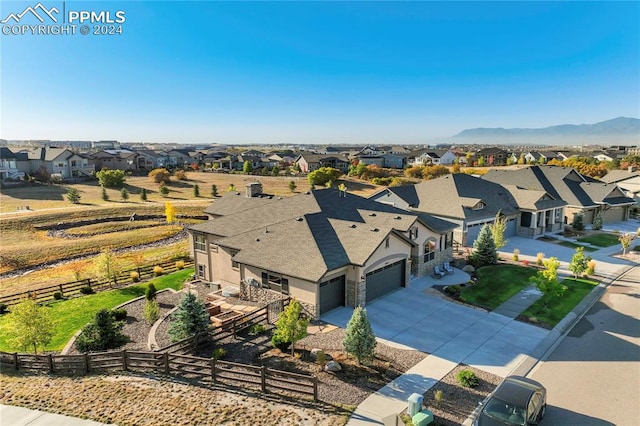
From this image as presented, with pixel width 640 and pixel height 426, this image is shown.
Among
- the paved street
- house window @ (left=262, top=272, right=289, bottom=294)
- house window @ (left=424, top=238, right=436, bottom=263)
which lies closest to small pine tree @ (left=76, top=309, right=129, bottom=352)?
house window @ (left=262, top=272, right=289, bottom=294)

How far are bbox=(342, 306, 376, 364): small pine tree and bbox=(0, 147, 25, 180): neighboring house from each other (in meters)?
97.4

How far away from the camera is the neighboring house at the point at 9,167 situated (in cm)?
8400

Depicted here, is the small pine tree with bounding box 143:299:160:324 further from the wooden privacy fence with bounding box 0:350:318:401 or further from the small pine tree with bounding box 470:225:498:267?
the small pine tree with bounding box 470:225:498:267

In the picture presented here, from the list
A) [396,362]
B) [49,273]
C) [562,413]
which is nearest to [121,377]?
[396,362]

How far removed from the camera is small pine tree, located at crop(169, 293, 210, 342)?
1830cm

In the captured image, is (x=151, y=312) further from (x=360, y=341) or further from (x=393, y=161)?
(x=393, y=161)

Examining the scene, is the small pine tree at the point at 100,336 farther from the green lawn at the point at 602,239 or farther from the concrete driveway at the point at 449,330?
the green lawn at the point at 602,239

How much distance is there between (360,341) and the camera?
1625cm

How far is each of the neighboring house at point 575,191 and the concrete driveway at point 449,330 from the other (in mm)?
32070

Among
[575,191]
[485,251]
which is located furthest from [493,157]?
[485,251]

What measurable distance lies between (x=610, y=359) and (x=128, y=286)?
32091 mm

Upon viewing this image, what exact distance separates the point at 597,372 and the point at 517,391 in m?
6.23

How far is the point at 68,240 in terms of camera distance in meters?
50.1

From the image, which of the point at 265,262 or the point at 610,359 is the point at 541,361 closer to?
the point at 610,359
